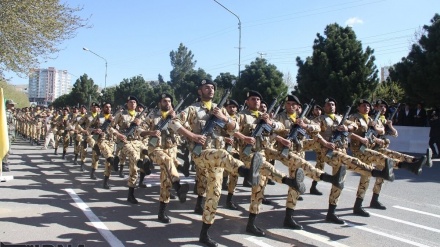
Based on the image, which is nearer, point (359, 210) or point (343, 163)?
point (343, 163)

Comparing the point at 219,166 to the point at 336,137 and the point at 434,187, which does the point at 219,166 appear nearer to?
the point at 336,137

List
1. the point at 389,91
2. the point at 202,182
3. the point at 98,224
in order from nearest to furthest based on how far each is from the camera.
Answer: the point at 98,224, the point at 202,182, the point at 389,91

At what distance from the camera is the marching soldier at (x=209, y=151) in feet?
18.5

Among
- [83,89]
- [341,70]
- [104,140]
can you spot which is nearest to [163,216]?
[104,140]

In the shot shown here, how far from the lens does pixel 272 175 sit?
5.91m

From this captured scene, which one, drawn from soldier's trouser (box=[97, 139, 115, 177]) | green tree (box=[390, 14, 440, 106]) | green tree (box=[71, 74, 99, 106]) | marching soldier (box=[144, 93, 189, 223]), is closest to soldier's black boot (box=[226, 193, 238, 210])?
marching soldier (box=[144, 93, 189, 223])

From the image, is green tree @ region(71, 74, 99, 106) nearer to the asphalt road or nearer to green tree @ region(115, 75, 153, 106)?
green tree @ region(115, 75, 153, 106)

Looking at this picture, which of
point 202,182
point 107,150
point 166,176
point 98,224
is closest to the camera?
point 98,224

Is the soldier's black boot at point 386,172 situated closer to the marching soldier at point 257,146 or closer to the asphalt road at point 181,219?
the asphalt road at point 181,219

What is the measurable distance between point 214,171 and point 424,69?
607 inches

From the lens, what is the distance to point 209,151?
5.85 metres

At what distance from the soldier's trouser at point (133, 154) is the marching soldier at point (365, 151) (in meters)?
4.10

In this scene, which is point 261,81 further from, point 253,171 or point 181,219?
point 253,171

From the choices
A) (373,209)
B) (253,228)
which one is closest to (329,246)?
(253,228)
